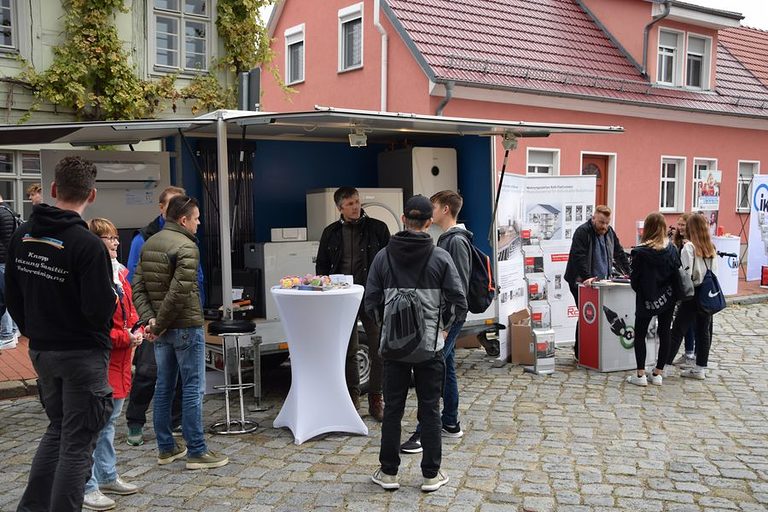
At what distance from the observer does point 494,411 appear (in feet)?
21.4

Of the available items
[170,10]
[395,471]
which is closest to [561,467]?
[395,471]

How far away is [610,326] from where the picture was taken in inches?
314

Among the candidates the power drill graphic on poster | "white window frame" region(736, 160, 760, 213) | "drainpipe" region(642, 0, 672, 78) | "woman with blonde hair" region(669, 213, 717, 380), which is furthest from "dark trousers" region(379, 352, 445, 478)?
"white window frame" region(736, 160, 760, 213)

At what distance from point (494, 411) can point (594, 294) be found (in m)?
2.17

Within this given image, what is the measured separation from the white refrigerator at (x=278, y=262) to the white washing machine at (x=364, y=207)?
528 mm

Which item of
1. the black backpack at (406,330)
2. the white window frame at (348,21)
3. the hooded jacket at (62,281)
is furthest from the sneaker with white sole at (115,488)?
the white window frame at (348,21)

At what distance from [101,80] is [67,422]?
8980mm

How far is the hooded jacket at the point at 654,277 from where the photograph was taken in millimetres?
7207

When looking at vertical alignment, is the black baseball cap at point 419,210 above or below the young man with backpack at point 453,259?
above

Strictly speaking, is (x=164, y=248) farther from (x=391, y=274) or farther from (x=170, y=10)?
(x=170, y=10)

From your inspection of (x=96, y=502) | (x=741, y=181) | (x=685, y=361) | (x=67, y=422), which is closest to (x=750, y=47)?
(x=741, y=181)

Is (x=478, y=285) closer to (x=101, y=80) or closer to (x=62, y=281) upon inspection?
(x=62, y=281)

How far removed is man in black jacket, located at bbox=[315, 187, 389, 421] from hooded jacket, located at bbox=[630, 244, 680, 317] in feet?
8.04

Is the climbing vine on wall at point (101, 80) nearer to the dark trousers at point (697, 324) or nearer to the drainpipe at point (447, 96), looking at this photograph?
the drainpipe at point (447, 96)
